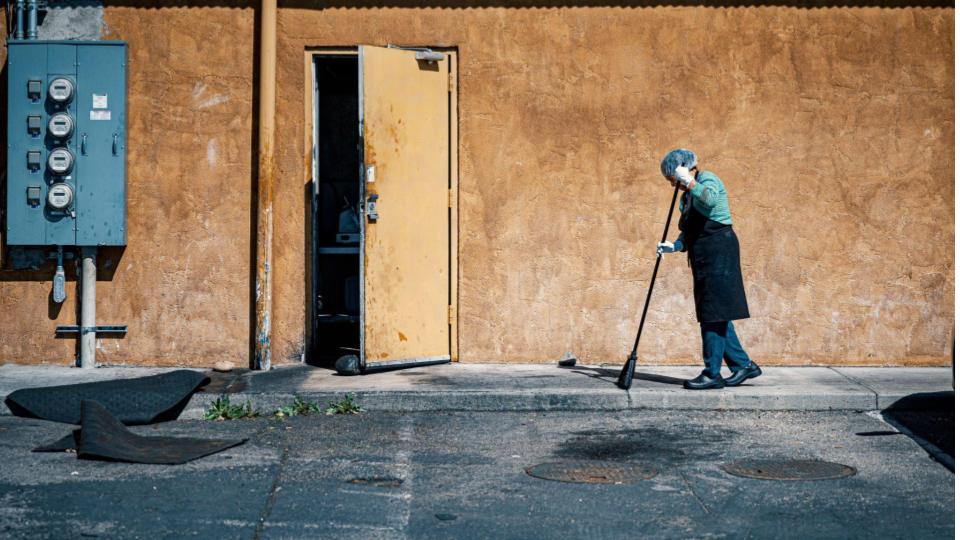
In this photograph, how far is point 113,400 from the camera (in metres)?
8.39

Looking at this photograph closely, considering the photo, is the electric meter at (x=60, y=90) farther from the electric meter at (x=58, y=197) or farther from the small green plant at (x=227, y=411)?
the small green plant at (x=227, y=411)

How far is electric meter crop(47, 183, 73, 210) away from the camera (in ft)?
33.0

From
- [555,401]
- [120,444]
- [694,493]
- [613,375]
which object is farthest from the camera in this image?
[613,375]

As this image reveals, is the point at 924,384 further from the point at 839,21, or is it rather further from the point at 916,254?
the point at 839,21

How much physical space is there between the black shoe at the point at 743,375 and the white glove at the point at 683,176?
4.71 feet

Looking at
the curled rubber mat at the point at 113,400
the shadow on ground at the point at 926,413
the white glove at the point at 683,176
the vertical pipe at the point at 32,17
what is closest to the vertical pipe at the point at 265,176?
the curled rubber mat at the point at 113,400

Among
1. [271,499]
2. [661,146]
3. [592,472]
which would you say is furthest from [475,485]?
[661,146]

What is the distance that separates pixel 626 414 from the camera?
8.67m

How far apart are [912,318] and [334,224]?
19.4 ft

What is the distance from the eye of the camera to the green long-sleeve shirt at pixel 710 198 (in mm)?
8742

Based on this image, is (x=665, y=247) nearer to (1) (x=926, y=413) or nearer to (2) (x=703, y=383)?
(2) (x=703, y=383)

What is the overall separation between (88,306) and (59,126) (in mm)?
1477

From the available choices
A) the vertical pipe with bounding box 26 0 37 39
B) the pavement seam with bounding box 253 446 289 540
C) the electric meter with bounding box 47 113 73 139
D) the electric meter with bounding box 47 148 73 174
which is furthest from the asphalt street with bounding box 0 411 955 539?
the vertical pipe with bounding box 26 0 37 39

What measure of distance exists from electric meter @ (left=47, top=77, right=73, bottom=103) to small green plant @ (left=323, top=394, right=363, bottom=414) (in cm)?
351
